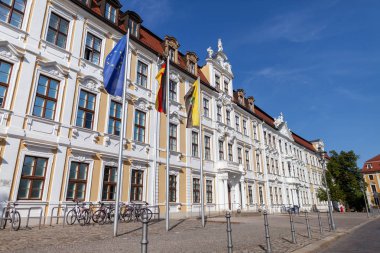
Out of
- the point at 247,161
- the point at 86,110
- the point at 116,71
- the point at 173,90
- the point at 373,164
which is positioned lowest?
the point at 247,161

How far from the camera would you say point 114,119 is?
Result: 16.6 metres

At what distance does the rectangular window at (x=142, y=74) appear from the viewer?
762 inches

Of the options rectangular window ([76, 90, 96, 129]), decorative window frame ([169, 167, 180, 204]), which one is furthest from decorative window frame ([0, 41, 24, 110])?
decorative window frame ([169, 167, 180, 204])

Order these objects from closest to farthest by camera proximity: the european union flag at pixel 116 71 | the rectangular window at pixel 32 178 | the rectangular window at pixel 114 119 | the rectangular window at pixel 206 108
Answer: the european union flag at pixel 116 71
the rectangular window at pixel 32 178
the rectangular window at pixel 114 119
the rectangular window at pixel 206 108

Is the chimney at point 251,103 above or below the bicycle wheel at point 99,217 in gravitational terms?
above

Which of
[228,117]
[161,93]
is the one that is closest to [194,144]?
[228,117]

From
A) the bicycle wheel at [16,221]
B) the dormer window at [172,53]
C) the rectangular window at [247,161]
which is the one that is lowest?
the bicycle wheel at [16,221]

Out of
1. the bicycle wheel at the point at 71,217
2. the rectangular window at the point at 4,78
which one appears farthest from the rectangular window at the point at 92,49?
the bicycle wheel at the point at 71,217

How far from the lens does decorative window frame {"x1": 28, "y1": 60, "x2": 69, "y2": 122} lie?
13.1 m

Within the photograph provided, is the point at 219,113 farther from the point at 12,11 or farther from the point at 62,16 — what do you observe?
the point at 12,11

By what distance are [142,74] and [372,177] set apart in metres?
85.0

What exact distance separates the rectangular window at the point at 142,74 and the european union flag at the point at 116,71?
7004 millimetres

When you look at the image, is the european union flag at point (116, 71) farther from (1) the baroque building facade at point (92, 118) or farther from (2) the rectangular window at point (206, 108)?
(2) the rectangular window at point (206, 108)

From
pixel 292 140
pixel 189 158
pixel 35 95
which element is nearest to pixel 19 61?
pixel 35 95
